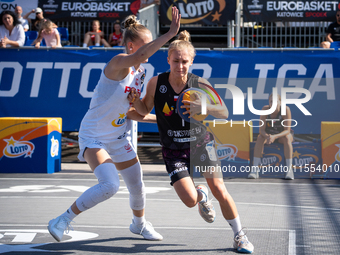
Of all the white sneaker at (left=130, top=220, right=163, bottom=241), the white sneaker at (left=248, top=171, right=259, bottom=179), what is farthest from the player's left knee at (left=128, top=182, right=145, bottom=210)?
the white sneaker at (left=248, top=171, right=259, bottom=179)

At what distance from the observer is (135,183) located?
14.5ft

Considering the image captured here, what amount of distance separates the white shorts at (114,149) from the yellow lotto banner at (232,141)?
4.51 metres

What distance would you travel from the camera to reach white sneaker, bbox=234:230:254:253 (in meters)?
3.99

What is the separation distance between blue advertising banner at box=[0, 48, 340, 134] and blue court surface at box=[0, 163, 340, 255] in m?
2.23

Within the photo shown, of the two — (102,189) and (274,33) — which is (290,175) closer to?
(102,189)

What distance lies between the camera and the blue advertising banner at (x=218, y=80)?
977 centimetres

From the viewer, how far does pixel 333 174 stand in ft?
27.8

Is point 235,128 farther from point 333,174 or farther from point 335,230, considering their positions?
point 335,230

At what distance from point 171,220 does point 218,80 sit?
5294 millimetres

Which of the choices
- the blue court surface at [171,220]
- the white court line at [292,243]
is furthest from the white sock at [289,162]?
the white court line at [292,243]

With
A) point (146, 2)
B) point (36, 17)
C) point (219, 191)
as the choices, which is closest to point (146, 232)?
point (219, 191)

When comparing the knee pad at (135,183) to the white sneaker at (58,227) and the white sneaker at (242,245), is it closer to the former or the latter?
the white sneaker at (58,227)

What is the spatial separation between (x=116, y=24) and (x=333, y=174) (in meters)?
7.49

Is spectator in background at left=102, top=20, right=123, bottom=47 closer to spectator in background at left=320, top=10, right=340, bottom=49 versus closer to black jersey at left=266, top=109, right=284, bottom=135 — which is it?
spectator in background at left=320, top=10, right=340, bottom=49
